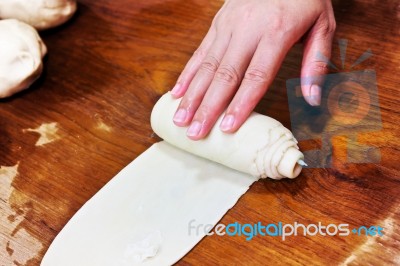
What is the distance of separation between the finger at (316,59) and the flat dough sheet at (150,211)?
33 cm

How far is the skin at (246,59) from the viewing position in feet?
4.87

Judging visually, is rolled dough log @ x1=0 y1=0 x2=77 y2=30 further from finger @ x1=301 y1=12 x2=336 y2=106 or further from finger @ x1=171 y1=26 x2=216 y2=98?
finger @ x1=301 y1=12 x2=336 y2=106

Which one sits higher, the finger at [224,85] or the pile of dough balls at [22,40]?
the finger at [224,85]

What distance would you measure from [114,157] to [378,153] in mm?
877

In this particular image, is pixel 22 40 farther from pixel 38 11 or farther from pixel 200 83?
pixel 200 83

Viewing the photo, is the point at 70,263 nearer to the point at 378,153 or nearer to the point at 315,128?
the point at 315,128

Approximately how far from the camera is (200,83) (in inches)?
60.7

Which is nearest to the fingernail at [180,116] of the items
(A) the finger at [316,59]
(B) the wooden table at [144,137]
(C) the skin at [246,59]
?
(C) the skin at [246,59]

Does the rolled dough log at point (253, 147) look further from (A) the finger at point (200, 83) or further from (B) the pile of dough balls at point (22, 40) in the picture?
(B) the pile of dough balls at point (22, 40)

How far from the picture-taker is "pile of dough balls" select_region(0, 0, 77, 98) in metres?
1.88

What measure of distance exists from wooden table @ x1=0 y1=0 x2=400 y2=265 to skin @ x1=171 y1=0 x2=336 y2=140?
0.22m

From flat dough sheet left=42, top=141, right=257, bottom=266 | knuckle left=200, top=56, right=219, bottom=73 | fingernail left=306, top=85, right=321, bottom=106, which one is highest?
knuckle left=200, top=56, right=219, bottom=73

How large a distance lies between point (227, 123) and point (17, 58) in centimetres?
93

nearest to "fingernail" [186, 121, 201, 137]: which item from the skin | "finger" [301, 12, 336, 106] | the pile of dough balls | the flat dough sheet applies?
the skin
